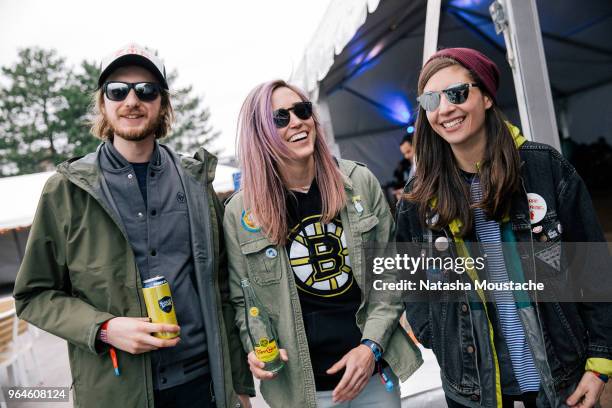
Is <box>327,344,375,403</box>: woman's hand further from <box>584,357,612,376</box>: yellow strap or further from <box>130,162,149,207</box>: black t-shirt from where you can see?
<box>130,162,149,207</box>: black t-shirt

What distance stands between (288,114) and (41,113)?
124 feet

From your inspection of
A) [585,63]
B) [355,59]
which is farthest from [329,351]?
[585,63]

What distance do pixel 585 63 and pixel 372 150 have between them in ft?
18.6

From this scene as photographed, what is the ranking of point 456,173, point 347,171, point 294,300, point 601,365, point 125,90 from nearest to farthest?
point 601,365 → point 456,173 → point 294,300 → point 125,90 → point 347,171

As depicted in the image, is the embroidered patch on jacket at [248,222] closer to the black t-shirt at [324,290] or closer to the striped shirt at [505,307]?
the black t-shirt at [324,290]

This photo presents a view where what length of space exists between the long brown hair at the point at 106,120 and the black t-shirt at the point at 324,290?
907 millimetres

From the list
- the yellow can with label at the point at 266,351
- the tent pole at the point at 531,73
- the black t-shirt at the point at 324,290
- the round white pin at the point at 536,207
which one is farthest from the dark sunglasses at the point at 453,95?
the tent pole at the point at 531,73

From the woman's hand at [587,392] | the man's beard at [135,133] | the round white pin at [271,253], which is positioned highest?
the man's beard at [135,133]

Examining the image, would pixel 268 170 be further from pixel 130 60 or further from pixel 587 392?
pixel 587 392

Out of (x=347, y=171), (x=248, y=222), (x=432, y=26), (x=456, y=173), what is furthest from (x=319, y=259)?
(x=432, y=26)

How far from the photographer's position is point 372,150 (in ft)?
41.2

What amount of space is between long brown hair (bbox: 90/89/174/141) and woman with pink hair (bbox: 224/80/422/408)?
18.4 inches

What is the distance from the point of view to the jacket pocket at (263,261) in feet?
5.83

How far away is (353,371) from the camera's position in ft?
5.38
